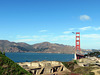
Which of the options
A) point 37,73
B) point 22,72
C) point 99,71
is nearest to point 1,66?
point 22,72

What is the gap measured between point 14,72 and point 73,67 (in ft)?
143

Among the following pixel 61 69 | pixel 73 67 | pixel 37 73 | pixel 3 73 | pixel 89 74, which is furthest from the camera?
pixel 73 67

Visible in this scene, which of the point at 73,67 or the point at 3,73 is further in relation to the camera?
the point at 73,67

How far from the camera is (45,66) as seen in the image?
4722cm

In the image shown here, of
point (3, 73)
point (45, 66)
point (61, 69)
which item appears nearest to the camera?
point (3, 73)

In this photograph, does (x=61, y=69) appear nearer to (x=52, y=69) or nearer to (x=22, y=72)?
(x=52, y=69)

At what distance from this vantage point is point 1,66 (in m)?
21.0

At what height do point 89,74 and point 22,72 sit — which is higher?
point 22,72

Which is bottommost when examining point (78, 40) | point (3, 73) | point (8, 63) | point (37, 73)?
point (37, 73)

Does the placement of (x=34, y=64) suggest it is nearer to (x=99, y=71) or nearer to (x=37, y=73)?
(x=37, y=73)

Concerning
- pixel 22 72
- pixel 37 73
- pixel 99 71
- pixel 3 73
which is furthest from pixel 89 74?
pixel 3 73

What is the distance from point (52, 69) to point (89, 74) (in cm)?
1316

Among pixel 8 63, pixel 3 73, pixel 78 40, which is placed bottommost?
pixel 3 73

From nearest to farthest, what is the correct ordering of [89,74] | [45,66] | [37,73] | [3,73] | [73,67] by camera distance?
[3,73] < [89,74] < [37,73] < [45,66] < [73,67]
